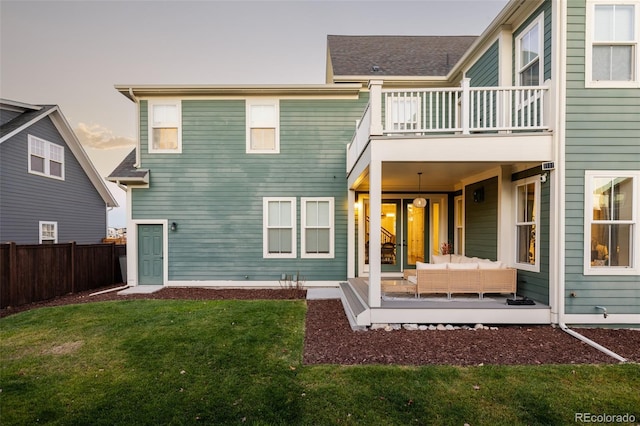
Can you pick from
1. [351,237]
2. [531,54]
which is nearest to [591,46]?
[531,54]

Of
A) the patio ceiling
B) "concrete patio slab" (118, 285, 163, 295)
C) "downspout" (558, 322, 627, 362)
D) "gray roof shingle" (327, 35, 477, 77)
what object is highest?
"gray roof shingle" (327, 35, 477, 77)

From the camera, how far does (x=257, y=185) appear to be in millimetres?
9453

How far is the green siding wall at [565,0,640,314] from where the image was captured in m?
5.36


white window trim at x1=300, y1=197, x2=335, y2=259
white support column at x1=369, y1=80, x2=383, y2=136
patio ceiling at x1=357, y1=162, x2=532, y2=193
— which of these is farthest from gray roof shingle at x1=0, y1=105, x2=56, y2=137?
white support column at x1=369, y1=80, x2=383, y2=136

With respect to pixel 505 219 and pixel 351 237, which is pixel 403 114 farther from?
pixel 351 237

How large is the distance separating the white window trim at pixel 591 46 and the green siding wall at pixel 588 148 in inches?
2.5

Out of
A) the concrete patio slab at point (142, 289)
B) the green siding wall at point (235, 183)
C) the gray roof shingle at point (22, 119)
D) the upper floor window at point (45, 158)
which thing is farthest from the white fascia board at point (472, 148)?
the upper floor window at point (45, 158)

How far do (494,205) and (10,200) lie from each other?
14.7 m

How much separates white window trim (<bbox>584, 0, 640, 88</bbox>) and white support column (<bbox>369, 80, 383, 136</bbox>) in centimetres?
352

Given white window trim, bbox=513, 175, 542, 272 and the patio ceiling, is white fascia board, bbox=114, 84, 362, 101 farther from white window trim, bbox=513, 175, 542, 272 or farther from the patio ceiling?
white window trim, bbox=513, 175, 542, 272

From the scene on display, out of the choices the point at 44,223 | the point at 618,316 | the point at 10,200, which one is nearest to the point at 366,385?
the point at 618,316

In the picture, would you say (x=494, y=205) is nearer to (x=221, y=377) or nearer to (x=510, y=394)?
(x=510, y=394)

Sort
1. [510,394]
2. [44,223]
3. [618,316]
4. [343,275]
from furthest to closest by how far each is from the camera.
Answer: [44,223] < [343,275] < [618,316] < [510,394]

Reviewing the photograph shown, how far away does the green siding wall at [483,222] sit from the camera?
6953mm
